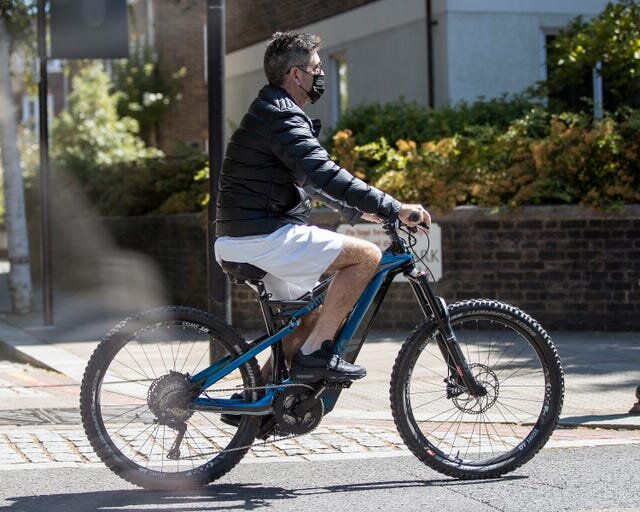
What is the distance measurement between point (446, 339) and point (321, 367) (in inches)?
23.6

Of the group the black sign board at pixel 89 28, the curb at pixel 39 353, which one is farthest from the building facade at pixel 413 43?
the curb at pixel 39 353

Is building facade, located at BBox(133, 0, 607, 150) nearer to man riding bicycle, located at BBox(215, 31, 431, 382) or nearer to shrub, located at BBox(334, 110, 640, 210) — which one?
shrub, located at BBox(334, 110, 640, 210)

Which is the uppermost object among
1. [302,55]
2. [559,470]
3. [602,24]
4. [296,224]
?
[602,24]

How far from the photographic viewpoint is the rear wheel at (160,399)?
5414mm

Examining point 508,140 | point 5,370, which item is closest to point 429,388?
point 5,370

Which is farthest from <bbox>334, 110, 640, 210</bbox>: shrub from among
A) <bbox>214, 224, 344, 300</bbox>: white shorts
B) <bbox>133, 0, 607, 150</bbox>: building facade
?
<bbox>214, 224, 344, 300</bbox>: white shorts

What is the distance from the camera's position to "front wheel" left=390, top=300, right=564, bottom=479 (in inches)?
221

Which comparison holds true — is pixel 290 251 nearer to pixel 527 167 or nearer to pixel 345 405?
pixel 345 405

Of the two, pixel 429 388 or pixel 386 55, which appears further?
pixel 386 55

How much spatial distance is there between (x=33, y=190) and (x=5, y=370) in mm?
12485

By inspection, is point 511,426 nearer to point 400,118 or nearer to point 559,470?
point 559,470

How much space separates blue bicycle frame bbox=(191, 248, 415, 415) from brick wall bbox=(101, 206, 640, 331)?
6640mm

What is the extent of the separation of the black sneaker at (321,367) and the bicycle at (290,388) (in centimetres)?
4

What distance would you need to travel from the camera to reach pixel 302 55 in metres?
5.57
